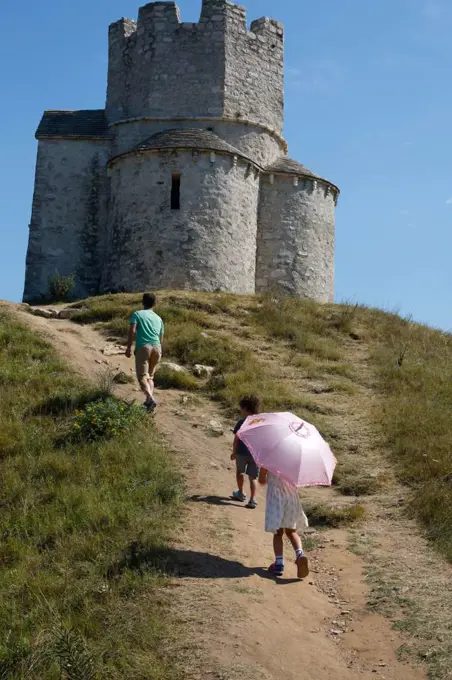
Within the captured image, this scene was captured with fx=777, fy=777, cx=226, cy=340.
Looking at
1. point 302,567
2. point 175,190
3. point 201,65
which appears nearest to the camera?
point 302,567

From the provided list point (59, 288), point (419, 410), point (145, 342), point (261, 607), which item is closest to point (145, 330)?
point (145, 342)

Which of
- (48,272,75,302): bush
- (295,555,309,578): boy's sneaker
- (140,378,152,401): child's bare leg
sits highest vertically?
(48,272,75,302): bush

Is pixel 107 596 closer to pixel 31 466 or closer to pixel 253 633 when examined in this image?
pixel 253 633

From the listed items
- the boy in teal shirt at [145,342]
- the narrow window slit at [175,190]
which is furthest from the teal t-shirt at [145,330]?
the narrow window slit at [175,190]

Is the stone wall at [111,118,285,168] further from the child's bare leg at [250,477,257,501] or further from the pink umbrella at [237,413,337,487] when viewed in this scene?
the pink umbrella at [237,413,337,487]

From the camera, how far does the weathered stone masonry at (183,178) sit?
20.6 metres

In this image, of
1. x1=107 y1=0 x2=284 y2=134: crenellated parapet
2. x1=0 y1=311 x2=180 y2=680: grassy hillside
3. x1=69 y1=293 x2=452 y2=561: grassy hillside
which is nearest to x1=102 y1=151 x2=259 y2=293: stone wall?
x1=69 y1=293 x2=452 y2=561: grassy hillside

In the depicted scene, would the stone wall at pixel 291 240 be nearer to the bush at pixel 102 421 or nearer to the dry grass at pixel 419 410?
the dry grass at pixel 419 410

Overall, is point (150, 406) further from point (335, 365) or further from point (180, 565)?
point (335, 365)

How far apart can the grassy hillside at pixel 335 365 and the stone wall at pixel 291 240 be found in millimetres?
2488

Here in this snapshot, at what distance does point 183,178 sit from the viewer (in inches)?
812

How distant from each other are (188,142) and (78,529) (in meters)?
14.8

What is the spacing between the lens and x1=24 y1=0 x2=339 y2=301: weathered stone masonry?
67.6 ft

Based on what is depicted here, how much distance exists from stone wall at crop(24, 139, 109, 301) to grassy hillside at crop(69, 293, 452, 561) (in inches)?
160
